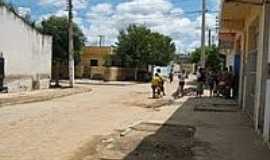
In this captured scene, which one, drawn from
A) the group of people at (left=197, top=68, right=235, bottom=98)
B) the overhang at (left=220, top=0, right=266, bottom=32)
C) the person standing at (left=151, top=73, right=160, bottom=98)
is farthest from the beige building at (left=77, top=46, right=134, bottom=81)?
the overhang at (left=220, top=0, right=266, bottom=32)

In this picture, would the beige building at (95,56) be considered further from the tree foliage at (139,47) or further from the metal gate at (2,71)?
→ the metal gate at (2,71)

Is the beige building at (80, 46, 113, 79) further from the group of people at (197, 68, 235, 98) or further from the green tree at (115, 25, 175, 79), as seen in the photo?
the group of people at (197, 68, 235, 98)

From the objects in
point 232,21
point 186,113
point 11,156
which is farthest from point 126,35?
point 11,156

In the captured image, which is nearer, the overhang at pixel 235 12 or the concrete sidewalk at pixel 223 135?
the concrete sidewalk at pixel 223 135

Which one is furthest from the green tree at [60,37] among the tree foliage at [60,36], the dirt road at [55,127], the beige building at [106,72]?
the dirt road at [55,127]

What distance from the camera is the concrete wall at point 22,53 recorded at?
33344mm

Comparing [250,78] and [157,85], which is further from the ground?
[250,78]

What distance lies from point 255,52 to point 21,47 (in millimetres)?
18895

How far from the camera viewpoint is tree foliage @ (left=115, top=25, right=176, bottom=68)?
228 feet

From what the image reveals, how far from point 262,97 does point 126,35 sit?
55.7m

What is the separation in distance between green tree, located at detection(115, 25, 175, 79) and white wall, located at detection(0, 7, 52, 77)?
28.4 metres

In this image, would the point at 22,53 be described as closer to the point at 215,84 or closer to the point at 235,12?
the point at 215,84

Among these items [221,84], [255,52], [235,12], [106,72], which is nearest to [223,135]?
[255,52]

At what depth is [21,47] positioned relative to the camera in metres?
35.8
